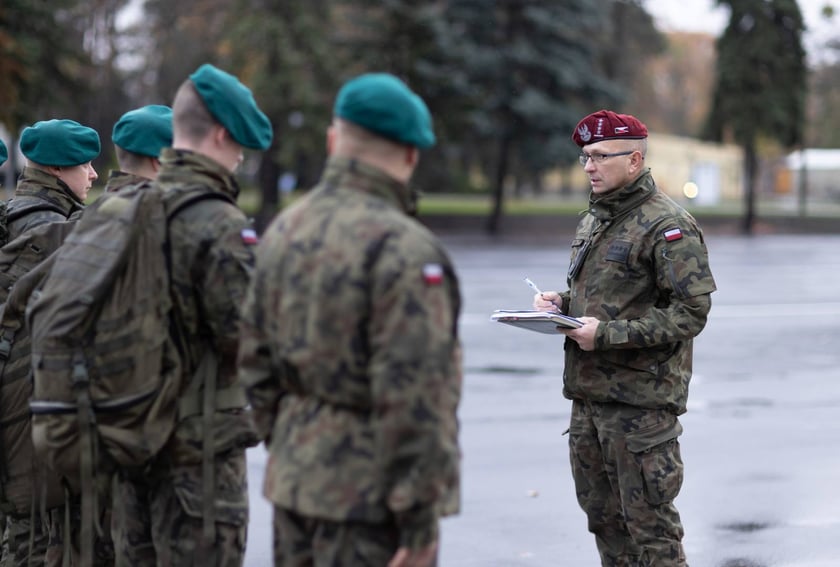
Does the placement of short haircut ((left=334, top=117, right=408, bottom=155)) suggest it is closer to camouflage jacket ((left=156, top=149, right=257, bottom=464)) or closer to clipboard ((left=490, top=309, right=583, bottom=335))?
camouflage jacket ((left=156, top=149, right=257, bottom=464))

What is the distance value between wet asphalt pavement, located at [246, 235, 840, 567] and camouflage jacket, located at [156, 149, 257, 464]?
2288mm

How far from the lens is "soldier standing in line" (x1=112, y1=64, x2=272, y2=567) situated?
3.35 metres

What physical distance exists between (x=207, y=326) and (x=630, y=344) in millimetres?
1756

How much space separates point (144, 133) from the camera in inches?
156

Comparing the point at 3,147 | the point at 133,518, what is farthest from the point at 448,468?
the point at 3,147

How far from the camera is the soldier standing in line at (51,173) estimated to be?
4.61 metres

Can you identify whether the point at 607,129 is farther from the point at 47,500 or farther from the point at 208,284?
the point at 47,500

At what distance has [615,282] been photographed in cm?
451

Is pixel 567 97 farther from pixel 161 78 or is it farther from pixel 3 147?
pixel 3 147

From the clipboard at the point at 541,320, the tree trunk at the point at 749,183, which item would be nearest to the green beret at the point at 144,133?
the clipboard at the point at 541,320

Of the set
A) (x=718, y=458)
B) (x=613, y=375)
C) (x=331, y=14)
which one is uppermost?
(x=331, y=14)

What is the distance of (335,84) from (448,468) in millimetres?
28730

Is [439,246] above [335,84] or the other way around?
the other way around

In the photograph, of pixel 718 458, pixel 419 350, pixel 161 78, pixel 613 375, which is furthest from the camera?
pixel 161 78
